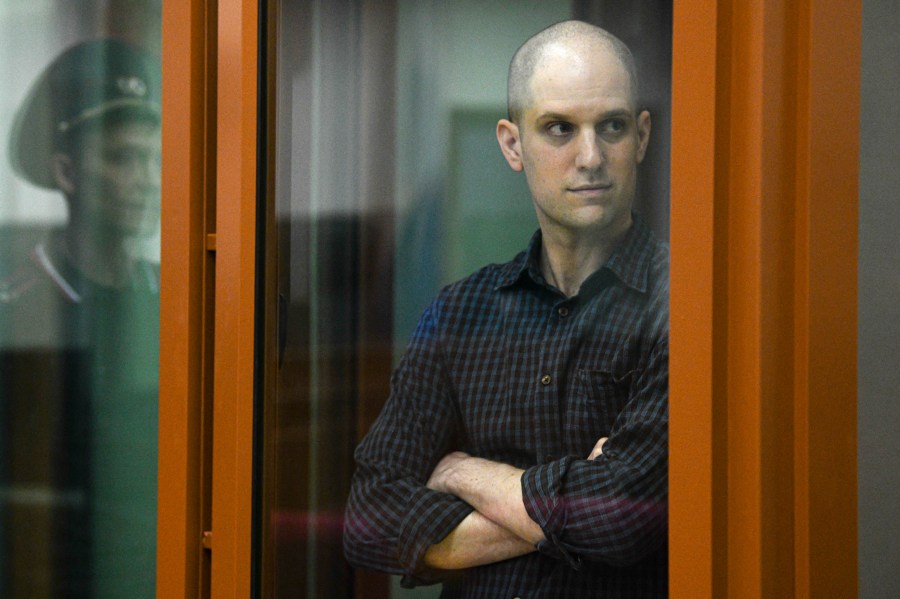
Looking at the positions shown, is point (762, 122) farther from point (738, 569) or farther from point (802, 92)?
point (738, 569)

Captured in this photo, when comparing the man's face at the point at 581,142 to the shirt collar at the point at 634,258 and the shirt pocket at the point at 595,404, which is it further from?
the shirt pocket at the point at 595,404

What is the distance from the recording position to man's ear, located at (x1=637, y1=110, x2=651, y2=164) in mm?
1203

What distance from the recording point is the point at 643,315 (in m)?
1.21

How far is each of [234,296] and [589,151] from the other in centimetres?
62

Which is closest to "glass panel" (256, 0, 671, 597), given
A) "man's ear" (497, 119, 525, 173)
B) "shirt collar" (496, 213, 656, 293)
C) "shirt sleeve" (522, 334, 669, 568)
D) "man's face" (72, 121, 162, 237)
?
"man's ear" (497, 119, 525, 173)

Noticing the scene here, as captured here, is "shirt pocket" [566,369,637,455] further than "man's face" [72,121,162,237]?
No

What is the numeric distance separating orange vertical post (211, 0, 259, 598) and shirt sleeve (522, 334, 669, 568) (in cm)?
51

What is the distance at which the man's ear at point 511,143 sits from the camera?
1.28m

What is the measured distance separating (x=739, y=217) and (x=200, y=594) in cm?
107

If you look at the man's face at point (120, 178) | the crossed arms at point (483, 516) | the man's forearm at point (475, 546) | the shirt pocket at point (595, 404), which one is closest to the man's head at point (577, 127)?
the shirt pocket at point (595, 404)

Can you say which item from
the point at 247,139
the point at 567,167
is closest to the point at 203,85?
the point at 247,139

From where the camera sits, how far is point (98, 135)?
1710 millimetres

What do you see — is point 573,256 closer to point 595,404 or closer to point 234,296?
point 595,404

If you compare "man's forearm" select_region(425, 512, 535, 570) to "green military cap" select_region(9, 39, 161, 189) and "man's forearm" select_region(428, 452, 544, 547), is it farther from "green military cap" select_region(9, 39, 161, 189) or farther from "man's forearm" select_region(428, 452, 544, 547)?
"green military cap" select_region(9, 39, 161, 189)
